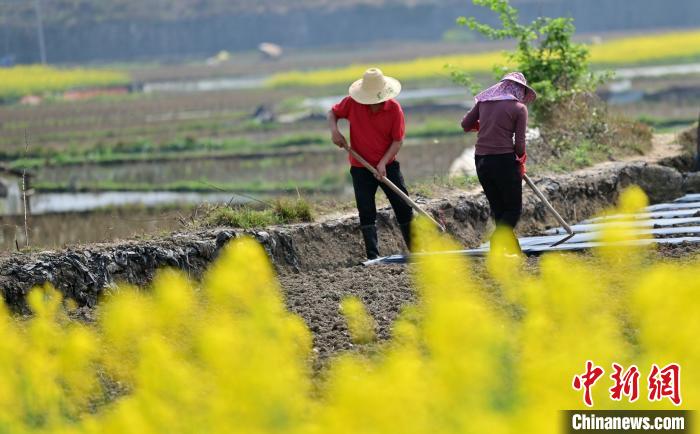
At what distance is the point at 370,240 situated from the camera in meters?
10.3

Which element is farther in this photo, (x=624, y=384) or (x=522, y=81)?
(x=522, y=81)

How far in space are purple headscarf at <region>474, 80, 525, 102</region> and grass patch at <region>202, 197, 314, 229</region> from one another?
208 cm

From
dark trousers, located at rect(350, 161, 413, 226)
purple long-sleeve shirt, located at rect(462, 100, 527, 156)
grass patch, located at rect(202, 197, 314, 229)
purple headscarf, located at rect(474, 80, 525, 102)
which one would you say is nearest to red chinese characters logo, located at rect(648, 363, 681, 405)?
purple long-sleeve shirt, located at rect(462, 100, 527, 156)

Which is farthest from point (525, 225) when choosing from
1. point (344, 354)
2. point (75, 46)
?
point (75, 46)

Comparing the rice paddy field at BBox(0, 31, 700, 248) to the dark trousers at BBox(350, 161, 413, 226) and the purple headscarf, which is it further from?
the purple headscarf

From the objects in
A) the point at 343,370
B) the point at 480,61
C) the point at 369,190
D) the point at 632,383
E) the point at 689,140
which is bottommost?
the point at 632,383

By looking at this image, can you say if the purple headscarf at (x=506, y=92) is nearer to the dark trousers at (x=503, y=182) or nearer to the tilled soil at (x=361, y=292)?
the dark trousers at (x=503, y=182)

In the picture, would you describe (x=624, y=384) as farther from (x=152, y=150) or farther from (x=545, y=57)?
(x=152, y=150)

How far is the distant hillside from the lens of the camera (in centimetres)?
8225

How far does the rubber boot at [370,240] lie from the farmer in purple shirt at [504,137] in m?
0.98

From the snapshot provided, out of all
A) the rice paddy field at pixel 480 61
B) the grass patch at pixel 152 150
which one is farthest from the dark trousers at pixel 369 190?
the rice paddy field at pixel 480 61

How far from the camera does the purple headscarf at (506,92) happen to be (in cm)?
960

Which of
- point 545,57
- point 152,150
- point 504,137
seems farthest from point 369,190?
point 152,150

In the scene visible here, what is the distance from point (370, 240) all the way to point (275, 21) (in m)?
83.6
